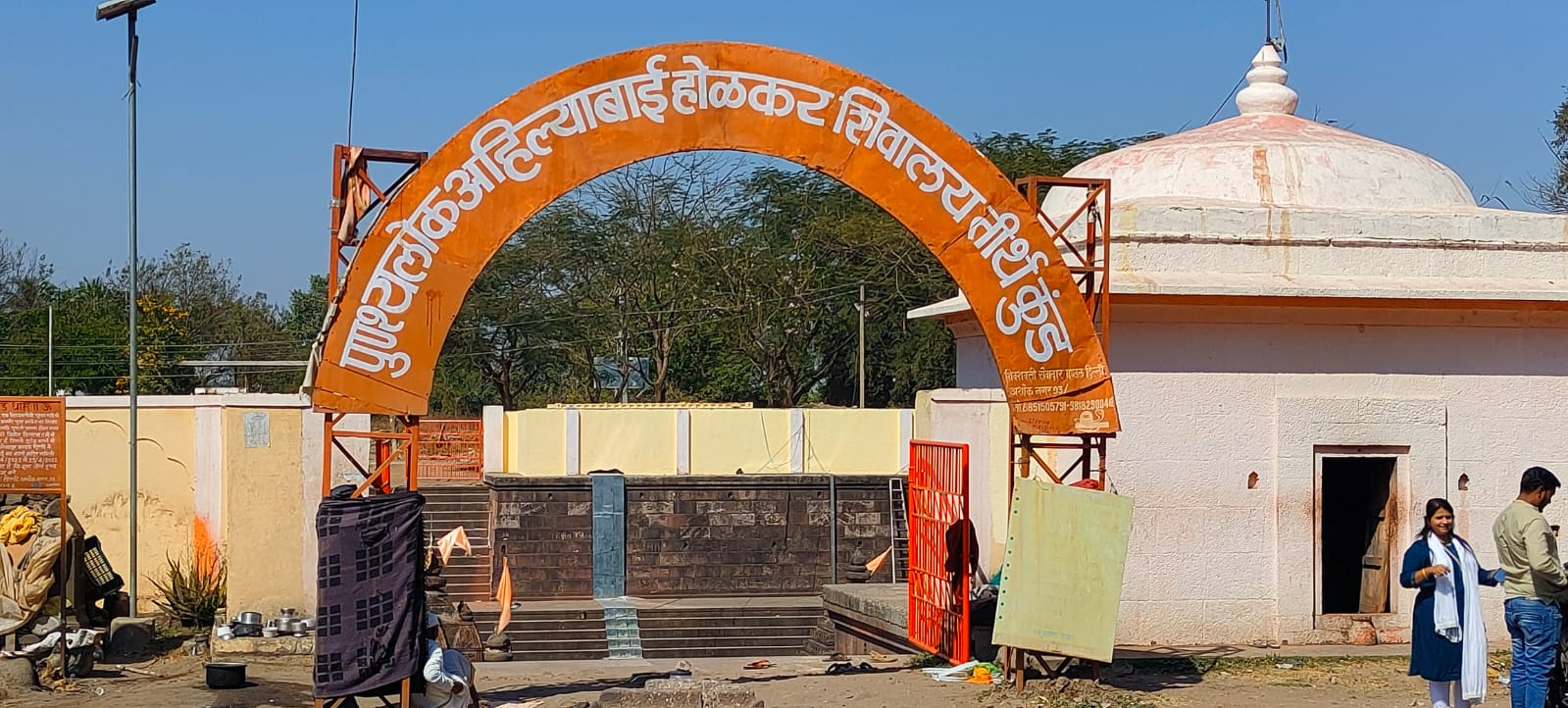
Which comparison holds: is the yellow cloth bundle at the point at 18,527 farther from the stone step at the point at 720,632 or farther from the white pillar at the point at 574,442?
the white pillar at the point at 574,442

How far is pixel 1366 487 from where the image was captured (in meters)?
12.8

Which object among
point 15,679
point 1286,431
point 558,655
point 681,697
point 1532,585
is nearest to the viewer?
point 1532,585

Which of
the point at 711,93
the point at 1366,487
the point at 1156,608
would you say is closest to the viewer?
the point at 711,93

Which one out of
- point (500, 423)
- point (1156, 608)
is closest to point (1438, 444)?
point (1156, 608)

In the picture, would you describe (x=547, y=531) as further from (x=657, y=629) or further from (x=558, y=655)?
(x=558, y=655)

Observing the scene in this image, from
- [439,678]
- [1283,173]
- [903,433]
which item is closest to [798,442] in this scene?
[903,433]

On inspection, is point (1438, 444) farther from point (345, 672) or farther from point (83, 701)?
point (83, 701)

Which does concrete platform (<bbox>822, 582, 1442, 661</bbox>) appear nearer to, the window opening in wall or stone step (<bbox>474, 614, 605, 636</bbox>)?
the window opening in wall

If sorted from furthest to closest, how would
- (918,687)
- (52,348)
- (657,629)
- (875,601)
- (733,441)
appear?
(52,348) → (733,441) → (657,629) → (875,601) → (918,687)

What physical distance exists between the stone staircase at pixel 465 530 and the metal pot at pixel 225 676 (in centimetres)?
1033

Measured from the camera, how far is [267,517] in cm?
1402

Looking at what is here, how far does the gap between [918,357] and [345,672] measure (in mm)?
27062

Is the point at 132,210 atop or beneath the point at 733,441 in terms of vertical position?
atop

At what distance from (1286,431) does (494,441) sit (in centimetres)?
1681
